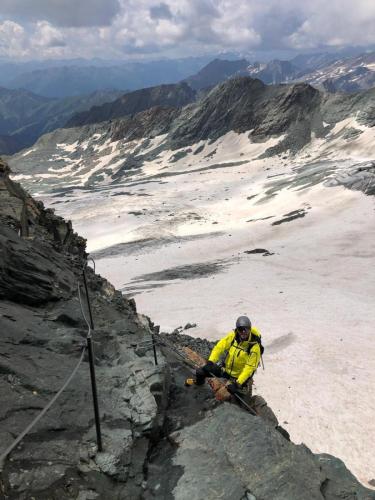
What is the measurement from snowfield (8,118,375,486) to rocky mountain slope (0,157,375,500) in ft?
21.3

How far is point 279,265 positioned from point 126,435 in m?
33.8

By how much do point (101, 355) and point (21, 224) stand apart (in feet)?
31.3

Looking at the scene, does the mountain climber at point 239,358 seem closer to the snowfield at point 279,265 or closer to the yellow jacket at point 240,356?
the yellow jacket at point 240,356

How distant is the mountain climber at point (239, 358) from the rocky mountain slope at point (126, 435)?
59 cm

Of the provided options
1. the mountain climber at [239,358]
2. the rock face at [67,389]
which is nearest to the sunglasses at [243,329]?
the mountain climber at [239,358]

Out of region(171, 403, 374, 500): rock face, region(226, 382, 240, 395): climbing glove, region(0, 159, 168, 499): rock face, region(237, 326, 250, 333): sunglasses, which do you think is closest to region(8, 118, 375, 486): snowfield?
region(171, 403, 374, 500): rock face

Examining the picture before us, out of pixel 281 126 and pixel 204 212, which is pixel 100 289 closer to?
pixel 204 212

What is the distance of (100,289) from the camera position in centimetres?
1867

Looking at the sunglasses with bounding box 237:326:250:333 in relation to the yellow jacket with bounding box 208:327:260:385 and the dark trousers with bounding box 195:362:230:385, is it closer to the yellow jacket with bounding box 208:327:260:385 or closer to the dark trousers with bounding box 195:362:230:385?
the yellow jacket with bounding box 208:327:260:385

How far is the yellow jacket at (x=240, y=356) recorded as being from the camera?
10016 mm

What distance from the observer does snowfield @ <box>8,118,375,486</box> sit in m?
17.5

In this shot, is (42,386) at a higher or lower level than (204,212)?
higher

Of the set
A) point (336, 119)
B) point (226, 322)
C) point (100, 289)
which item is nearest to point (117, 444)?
point (100, 289)

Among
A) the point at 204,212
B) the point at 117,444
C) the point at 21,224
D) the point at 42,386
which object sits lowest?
the point at 204,212
